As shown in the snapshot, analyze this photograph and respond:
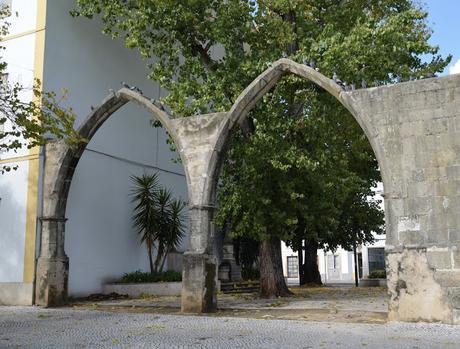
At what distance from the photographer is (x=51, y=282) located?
12.1 m

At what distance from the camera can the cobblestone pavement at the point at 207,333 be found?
6477mm

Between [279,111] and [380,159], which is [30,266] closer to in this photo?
[279,111]

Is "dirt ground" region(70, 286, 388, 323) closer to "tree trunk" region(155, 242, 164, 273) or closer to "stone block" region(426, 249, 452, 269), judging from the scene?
"stone block" region(426, 249, 452, 269)

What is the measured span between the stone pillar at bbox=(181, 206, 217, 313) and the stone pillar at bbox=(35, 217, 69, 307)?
3642mm

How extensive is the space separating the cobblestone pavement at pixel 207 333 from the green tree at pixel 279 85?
15.0 ft

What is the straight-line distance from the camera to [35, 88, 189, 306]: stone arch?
12016 millimetres

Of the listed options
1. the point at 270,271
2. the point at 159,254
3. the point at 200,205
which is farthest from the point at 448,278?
the point at 159,254

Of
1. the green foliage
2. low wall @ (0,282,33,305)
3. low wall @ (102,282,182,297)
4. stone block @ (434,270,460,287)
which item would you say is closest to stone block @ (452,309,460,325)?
stone block @ (434,270,460,287)

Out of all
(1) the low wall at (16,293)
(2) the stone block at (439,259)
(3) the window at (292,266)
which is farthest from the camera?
(3) the window at (292,266)

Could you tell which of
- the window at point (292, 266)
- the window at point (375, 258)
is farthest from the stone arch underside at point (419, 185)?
the window at point (292, 266)

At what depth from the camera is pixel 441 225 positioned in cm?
817

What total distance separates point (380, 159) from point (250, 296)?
6.93 metres

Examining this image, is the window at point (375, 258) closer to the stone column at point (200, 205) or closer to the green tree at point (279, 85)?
the green tree at point (279, 85)

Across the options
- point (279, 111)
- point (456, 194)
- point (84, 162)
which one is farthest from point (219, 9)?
point (456, 194)
